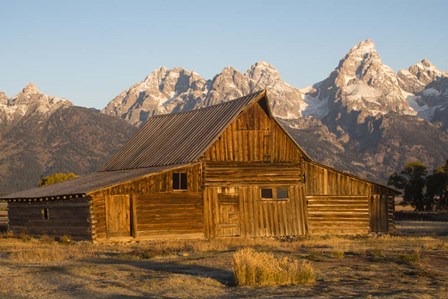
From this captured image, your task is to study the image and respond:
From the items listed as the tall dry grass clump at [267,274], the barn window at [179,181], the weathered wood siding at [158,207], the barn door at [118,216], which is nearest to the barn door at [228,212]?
the weathered wood siding at [158,207]

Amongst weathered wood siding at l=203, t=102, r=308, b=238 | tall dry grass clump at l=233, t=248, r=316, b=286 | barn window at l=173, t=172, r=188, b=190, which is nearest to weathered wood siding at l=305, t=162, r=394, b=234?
weathered wood siding at l=203, t=102, r=308, b=238

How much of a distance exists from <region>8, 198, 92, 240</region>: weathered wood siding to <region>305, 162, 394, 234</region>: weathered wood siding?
43.4ft

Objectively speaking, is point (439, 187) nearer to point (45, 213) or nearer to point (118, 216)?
point (45, 213)

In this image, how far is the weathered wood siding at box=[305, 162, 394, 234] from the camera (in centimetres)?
4450

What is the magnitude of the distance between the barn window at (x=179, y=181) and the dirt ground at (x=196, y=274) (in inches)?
364

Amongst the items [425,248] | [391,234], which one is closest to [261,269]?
[425,248]

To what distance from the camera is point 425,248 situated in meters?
30.6

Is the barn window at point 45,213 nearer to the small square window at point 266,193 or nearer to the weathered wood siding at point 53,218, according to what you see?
the weathered wood siding at point 53,218

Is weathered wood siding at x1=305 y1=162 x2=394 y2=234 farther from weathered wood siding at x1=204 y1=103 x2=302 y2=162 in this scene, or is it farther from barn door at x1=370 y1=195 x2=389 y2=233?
weathered wood siding at x1=204 y1=103 x2=302 y2=162

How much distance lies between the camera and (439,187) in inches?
3506

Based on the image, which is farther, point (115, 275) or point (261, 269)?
point (115, 275)

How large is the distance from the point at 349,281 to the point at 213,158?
72.3 feet

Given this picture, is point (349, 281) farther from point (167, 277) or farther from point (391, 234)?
point (391, 234)

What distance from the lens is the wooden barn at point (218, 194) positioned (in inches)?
1543
